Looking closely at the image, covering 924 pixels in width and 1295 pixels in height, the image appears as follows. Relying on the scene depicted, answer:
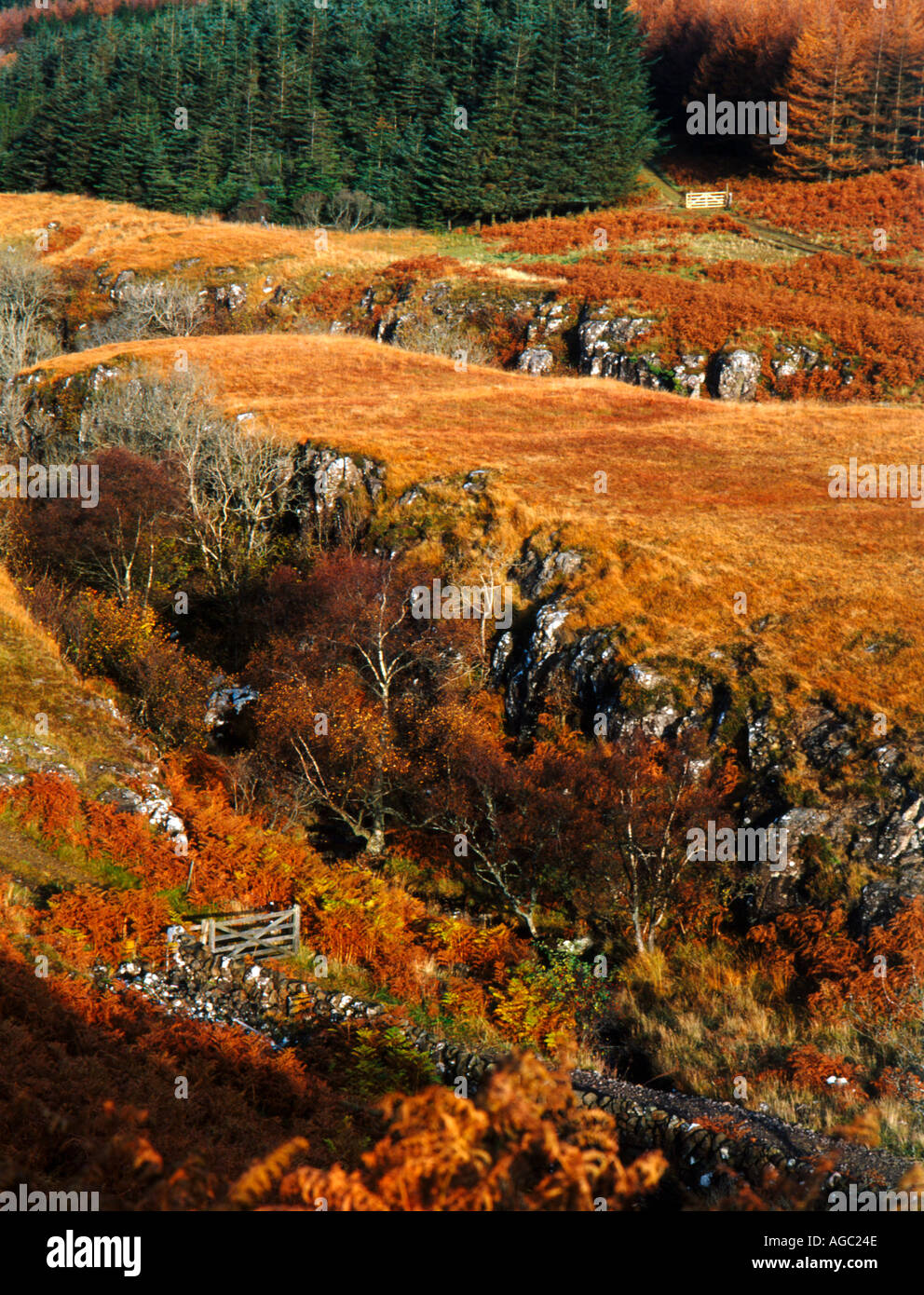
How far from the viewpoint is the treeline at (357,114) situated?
3450 inches

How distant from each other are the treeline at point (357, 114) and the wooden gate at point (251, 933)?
83.6m

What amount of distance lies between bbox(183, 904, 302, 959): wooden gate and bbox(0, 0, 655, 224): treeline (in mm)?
83578

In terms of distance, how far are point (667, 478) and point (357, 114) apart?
84.8 meters

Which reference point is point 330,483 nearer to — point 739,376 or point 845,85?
point 739,376

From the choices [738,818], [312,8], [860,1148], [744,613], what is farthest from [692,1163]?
[312,8]

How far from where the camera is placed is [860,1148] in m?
13.0

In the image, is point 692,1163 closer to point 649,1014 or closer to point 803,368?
point 649,1014

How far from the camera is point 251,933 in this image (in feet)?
63.9

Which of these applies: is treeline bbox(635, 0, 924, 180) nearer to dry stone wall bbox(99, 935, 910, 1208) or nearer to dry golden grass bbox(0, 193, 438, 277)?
dry golden grass bbox(0, 193, 438, 277)

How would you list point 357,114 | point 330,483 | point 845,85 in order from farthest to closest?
point 357,114 → point 845,85 → point 330,483

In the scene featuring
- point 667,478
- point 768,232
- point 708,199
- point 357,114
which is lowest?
point 667,478

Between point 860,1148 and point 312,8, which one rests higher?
point 312,8

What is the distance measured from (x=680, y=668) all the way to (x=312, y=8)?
11679 centimetres

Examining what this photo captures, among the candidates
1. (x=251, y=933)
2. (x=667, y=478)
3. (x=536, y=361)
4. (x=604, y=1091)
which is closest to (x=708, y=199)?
(x=536, y=361)
